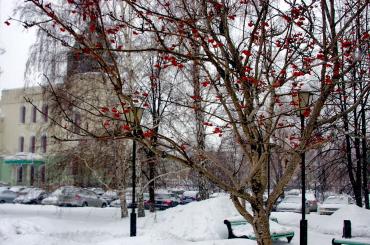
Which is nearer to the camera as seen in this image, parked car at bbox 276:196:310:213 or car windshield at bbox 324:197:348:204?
parked car at bbox 276:196:310:213

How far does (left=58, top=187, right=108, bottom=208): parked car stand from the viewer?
1210 inches

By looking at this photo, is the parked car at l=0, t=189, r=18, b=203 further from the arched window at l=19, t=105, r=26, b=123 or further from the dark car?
the arched window at l=19, t=105, r=26, b=123

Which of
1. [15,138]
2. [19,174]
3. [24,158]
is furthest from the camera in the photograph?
[15,138]

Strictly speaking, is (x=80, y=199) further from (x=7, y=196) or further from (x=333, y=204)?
(x=333, y=204)

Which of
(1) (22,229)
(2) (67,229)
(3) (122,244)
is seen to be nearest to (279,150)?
(3) (122,244)

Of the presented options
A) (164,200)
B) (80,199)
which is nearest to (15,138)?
(80,199)

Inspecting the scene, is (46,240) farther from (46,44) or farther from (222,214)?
(46,44)

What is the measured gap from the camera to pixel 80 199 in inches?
1320

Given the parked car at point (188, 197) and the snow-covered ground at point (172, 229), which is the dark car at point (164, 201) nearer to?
the parked car at point (188, 197)

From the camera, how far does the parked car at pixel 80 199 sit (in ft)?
101

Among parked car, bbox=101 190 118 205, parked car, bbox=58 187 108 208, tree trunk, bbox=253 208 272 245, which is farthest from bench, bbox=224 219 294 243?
parked car, bbox=101 190 118 205

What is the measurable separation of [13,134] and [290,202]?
33.0m

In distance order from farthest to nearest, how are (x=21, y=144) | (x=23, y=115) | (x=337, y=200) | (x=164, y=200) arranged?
(x=21, y=144), (x=23, y=115), (x=164, y=200), (x=337, y=200)

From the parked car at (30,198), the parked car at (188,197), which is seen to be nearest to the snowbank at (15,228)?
the parked car at (30,198)
